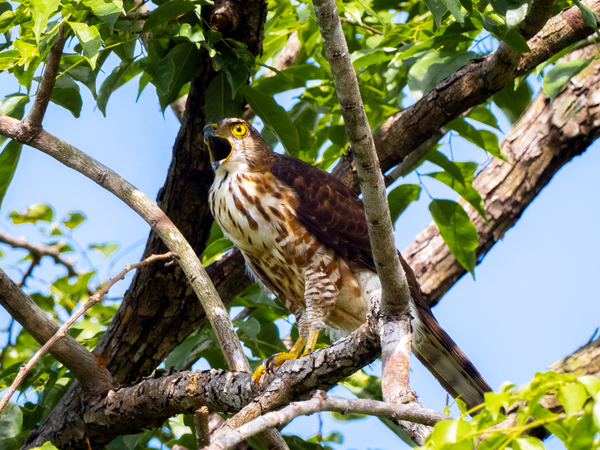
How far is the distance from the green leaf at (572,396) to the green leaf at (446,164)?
2.51m

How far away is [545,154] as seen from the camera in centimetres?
468

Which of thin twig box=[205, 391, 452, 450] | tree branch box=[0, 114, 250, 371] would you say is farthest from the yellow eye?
thin twig box=[205, 391, 452, 450]

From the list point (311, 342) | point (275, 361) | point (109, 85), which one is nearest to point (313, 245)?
point (311, 342)

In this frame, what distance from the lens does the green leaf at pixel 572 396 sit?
108 centimetres

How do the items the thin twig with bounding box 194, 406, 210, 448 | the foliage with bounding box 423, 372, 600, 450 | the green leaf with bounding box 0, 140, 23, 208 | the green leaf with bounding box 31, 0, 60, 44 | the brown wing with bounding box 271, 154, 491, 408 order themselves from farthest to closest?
the brown wing with bounding box 271, 154, 491, 408, the green leaf with bounding box 0, 140, 23, 208, the green leaf with bounding box 31, 0, 60, 44, the thin twig with bounding box 194, 406, 210, 448, the foliage with bounding box 423, 372, 600, 450

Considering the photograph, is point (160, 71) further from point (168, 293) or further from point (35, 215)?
point (35, 215)

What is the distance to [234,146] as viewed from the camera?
3439 mm

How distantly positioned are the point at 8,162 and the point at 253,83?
4.76 feet

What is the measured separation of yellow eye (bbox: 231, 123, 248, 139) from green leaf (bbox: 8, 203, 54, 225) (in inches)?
69.8

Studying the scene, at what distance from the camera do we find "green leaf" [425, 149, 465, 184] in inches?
139

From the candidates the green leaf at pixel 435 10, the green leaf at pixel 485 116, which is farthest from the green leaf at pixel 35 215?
the green leaf at pixel 435 10

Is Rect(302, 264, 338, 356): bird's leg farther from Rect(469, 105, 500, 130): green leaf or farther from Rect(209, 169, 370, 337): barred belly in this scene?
Rect(469, 105, 500, 130): green leaf

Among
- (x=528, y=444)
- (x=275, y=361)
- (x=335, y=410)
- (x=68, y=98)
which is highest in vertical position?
(x=68, y=98)

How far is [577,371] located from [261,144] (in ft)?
7.91
